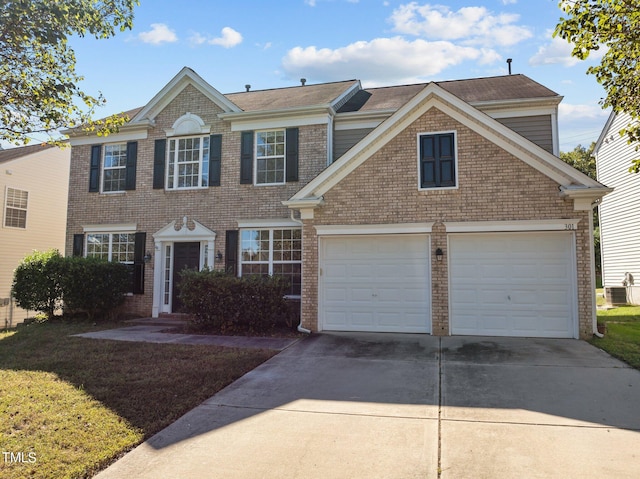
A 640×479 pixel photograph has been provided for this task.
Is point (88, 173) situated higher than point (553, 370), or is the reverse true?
point (88, 173)

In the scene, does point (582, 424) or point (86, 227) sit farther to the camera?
point (86, 227)

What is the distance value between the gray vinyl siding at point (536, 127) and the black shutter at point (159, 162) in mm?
10191

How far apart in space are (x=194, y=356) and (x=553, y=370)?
612 cm

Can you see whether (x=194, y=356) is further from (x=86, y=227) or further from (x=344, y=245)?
(x=86, y=227)

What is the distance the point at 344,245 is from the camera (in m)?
10.4

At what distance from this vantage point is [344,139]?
12.8 meters

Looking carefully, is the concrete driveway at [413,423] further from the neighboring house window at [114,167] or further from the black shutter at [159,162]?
the neighboring house window at [114,167]

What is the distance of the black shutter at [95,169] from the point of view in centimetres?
1421

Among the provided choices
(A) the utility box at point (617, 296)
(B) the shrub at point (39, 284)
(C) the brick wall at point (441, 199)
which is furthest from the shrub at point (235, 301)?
(A) the utility box at point (617, 296)

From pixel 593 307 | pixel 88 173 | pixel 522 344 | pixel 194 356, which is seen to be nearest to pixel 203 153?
pixel 88 173

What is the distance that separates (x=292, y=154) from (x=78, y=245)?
26.3 feet

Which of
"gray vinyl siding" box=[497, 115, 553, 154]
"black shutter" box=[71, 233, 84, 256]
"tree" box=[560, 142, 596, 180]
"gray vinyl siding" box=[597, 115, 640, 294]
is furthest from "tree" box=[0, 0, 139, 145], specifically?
"tree" box=[560, 142, 596, 180]

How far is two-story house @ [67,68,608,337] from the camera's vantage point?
925cm

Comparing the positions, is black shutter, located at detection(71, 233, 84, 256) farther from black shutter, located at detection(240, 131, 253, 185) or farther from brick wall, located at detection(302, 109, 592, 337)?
brick wall, located at detection(302, 109, 592, 337)
